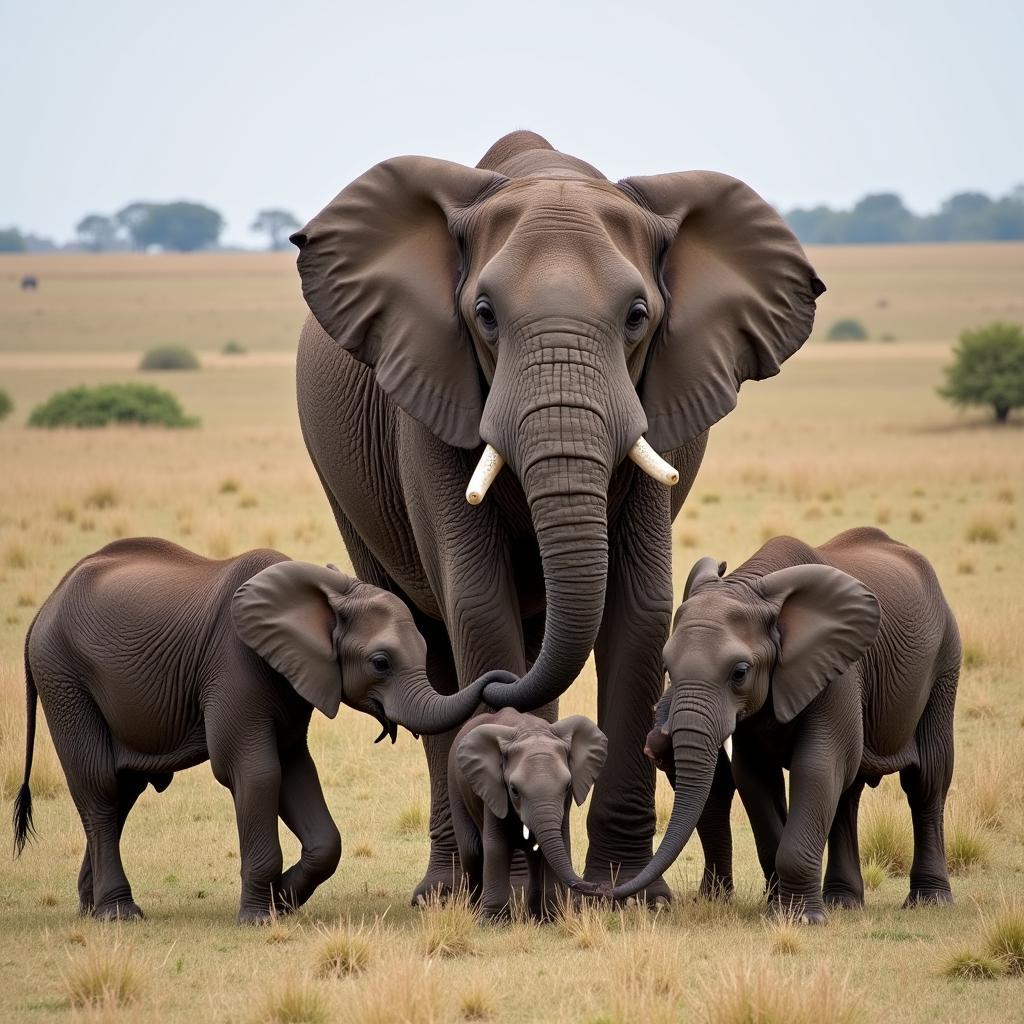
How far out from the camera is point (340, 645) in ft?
26.5

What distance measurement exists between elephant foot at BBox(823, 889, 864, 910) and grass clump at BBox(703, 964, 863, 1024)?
210 centimetres

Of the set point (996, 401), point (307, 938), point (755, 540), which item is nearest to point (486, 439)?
point (307, 938)

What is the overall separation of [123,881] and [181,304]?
310 ft

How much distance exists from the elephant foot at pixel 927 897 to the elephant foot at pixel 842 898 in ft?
0.67

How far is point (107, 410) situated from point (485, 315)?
36721mm

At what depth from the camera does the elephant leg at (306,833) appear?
8.16 metres

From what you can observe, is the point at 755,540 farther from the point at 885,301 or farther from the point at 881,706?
the point at 885,301

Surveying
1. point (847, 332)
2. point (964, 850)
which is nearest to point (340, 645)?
point (964, 850)

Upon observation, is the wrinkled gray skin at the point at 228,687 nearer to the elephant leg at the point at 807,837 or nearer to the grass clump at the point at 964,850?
the elephant leg at the point at 807,837

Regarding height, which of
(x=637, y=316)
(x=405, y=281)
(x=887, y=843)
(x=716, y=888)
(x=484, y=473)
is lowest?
(x=887, y=843)

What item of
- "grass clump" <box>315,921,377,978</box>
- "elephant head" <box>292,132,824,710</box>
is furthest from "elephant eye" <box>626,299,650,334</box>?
"grass clump" <box>315,921,377,978</box>

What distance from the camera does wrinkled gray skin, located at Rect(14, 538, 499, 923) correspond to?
7988 mm

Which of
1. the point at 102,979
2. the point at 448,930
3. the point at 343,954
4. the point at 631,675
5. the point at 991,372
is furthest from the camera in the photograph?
the point at 991,372

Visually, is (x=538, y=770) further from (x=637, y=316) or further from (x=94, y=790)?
(x=94, y=790)
